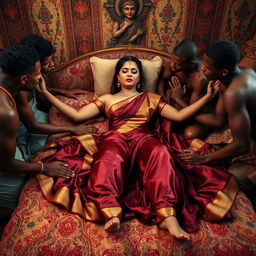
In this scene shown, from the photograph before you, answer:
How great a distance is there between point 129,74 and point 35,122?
0.98 m

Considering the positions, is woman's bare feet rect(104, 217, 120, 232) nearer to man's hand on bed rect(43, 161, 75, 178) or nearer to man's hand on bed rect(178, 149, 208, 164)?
man's hand on bed rect(43, 161, 75, 178)

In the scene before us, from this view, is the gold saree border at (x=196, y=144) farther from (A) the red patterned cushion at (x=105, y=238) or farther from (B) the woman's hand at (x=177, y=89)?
(A) the red patterned cushion at (x=105, y=238)

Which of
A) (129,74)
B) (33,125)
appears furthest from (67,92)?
(129,74)

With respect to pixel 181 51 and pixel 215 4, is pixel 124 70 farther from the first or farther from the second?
pixel 215 4

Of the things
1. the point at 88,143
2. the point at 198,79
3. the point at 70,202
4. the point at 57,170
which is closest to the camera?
the point at 70,202

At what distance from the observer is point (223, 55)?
164cm

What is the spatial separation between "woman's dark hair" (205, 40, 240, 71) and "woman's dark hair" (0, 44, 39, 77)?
120cm

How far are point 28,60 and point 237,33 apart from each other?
2408 mm

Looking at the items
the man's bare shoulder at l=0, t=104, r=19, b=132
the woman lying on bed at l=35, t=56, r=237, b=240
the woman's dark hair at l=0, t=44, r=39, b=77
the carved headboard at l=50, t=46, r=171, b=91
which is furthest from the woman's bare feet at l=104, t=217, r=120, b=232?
the carved headboard at l=50, t=46, r=171, b=91

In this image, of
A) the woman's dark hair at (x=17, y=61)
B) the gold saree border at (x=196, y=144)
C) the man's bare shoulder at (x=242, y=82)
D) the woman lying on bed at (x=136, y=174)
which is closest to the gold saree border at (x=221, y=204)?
the woman lying on bed at (x=136, y=174)

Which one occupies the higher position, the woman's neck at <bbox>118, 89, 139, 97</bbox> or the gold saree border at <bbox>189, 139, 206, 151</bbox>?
the woman's neck at <bbox>118, 89, 139, 97</bbox>

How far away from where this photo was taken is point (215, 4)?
2.63 m

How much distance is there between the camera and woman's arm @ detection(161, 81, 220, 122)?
1995 millimetres

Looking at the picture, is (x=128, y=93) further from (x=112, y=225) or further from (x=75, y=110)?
(x=112, y=225)
